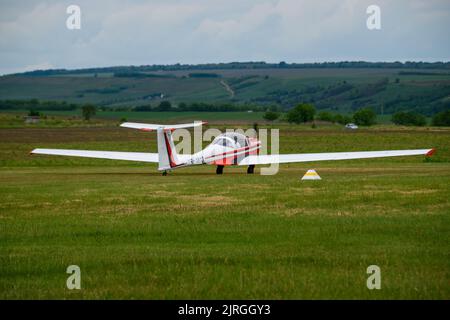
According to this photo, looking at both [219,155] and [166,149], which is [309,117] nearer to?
[219,155]

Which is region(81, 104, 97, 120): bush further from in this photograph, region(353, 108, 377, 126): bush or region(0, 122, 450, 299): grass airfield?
region(0, 122, 450, 299): grass airfield

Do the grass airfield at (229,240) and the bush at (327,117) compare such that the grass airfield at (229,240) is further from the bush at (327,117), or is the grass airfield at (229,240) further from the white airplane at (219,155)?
the bush at (327,117)

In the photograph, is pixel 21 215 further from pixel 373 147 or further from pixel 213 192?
pixel 373 147

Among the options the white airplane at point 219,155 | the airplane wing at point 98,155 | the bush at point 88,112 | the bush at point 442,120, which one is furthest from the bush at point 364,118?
the airplane wing at point 98,155

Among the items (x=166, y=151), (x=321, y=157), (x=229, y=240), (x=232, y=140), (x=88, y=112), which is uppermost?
(x=88, y=112)

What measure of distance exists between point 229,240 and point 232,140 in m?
18.4

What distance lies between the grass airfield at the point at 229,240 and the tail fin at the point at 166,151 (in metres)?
7.12

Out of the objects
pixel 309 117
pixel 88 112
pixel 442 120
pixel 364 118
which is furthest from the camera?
pixel 364 118

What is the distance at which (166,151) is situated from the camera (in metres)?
30.1

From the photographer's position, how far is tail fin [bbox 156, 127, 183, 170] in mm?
29703

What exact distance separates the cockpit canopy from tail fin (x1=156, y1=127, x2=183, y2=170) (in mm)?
1759

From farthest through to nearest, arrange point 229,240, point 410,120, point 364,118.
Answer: point 364,118 → point 410,120 → point 229,240

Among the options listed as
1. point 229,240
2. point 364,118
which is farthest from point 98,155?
point 364,118

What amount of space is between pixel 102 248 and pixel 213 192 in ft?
26.8
